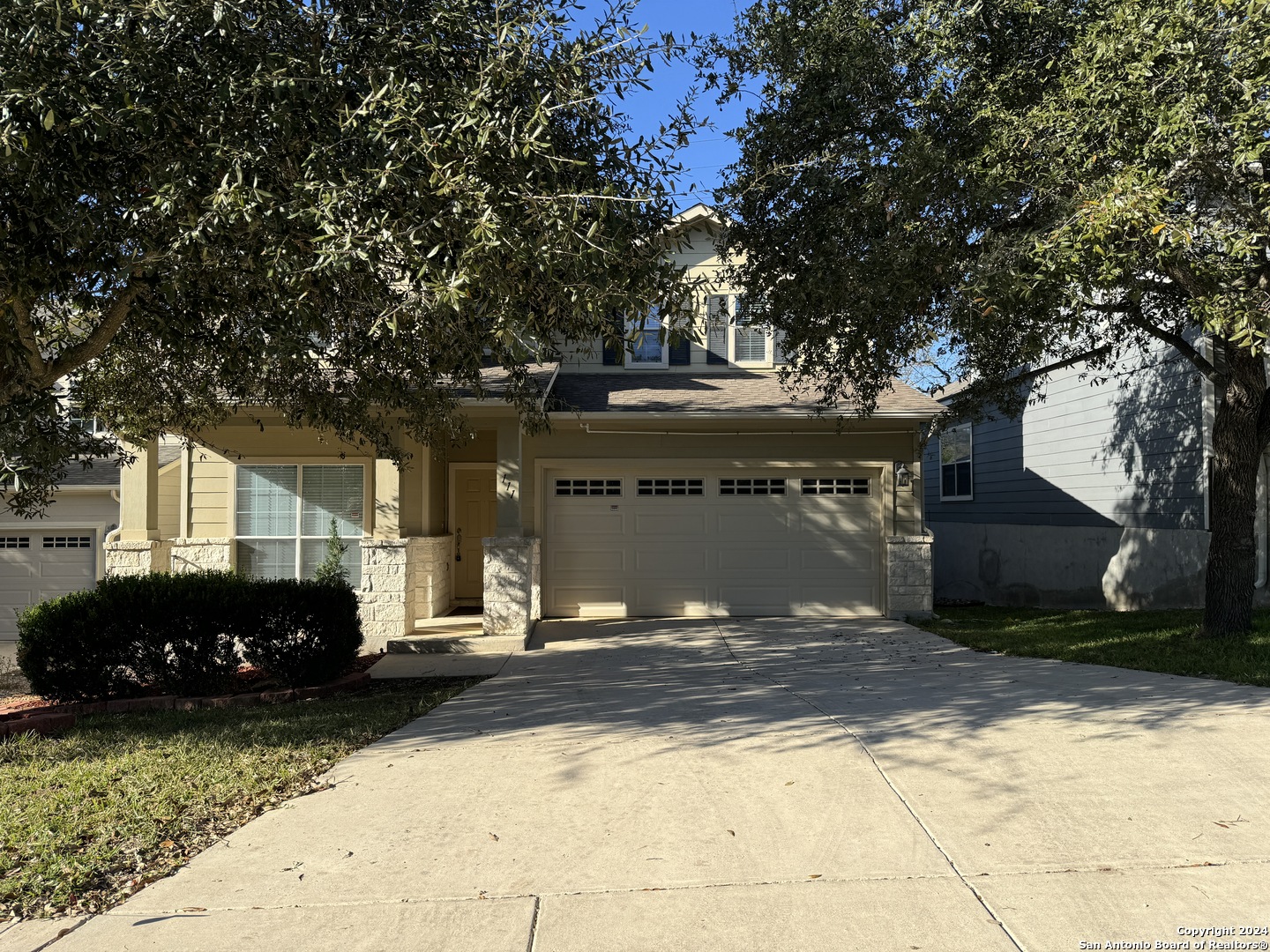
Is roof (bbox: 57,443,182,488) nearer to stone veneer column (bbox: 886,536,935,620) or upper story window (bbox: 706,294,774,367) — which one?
upper story window (bbox: 706,294,774,367)

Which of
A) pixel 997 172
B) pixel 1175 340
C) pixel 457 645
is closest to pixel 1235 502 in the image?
pixel 1175 340

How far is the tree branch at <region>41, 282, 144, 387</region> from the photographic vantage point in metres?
6.43

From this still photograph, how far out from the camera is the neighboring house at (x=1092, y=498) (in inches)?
543

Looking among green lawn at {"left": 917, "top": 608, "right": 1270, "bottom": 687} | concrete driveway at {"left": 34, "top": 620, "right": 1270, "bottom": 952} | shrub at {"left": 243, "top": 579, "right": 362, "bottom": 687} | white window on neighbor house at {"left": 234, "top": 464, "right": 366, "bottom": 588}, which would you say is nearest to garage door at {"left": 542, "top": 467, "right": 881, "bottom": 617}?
green lawn at {"left": 917, "top": 608, "right": 1270, "bottom": 687}

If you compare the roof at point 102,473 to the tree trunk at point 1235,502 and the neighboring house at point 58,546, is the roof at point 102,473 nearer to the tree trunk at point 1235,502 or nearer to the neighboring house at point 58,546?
the neighboring house at point 58,546

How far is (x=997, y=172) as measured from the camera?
7898 mm

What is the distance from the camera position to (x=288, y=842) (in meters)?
4.35

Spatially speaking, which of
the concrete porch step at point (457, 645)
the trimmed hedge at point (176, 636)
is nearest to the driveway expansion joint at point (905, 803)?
the concrete porch step at point (457, 645)

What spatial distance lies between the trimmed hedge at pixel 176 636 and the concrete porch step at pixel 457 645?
206cm

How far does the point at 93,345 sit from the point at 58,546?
10612 millimetres

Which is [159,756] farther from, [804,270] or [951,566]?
[951,566]

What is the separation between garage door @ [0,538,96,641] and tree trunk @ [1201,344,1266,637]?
16.2m

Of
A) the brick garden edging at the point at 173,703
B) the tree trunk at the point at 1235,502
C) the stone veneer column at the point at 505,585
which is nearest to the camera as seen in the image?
the brick garden edging at the point at 173,703

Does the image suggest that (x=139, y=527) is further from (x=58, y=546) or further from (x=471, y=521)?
(x=471, y=521)
